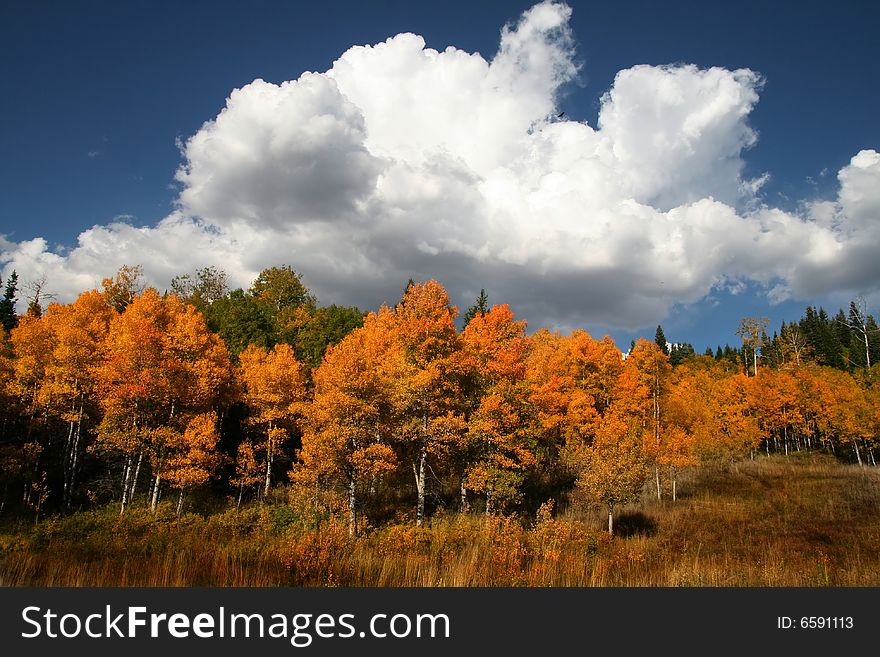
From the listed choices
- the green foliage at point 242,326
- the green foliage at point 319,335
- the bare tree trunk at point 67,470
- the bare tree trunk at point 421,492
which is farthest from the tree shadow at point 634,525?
the green foliage at point 242,326

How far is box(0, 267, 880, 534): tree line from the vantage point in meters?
28.4

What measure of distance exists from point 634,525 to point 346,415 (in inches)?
919

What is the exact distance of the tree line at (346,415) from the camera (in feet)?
93.1

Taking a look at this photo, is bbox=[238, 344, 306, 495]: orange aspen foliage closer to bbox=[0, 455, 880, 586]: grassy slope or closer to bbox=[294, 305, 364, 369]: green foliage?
bbox=[0, 455, 880, 586]: grassy slope

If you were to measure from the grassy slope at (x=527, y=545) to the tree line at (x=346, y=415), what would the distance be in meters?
3.29

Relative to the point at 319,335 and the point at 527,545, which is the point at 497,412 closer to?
the point at 527,545

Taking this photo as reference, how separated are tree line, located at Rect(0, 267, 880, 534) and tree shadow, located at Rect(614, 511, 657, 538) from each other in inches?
118

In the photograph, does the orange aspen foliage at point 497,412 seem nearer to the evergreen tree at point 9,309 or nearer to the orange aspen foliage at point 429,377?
the orange aspen foliage at point 429,377

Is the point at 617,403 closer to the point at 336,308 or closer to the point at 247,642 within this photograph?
the point at 247,642

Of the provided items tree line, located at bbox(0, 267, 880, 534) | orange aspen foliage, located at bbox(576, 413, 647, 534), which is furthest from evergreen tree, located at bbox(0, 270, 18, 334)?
orange aspen foliage, located at bbox(576, 413, 647, 534)

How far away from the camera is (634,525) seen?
32875mm

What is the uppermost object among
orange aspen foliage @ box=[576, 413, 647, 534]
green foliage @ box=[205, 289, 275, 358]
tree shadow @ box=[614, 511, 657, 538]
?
green foliage @ box=[205, 289, 275, 358]

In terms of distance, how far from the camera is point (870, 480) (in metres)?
44.3

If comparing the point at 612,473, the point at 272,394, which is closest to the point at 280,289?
the point at 272,394
